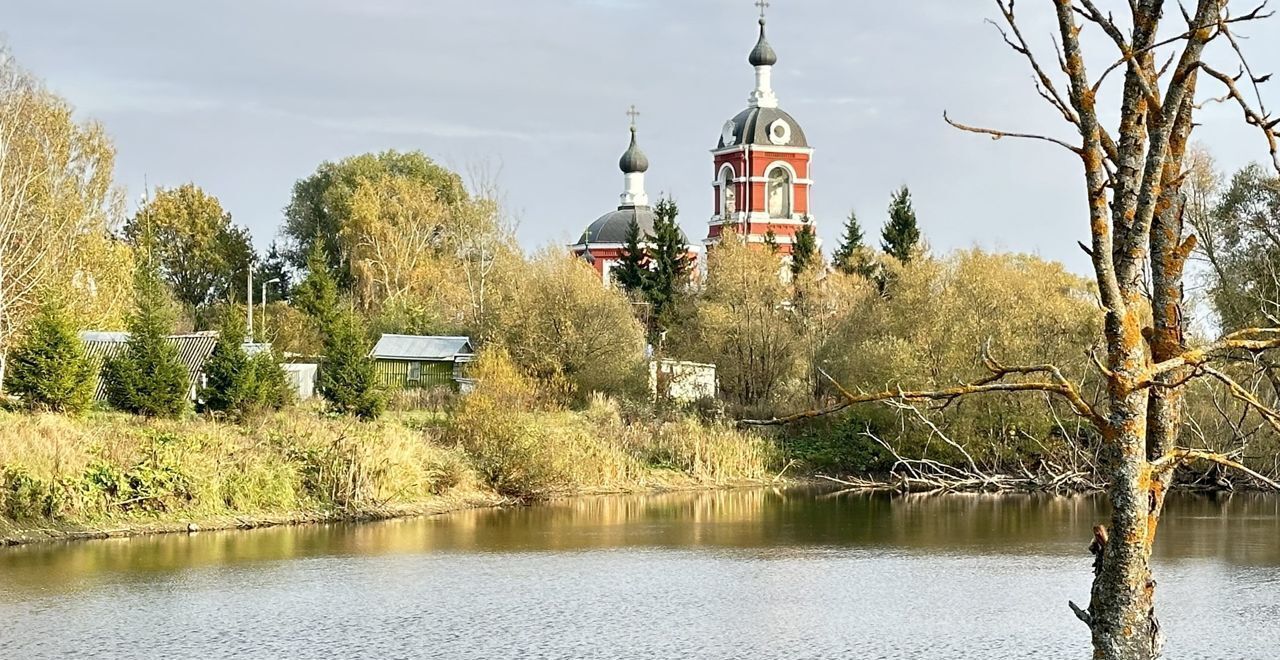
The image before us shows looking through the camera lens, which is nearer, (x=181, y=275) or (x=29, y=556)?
(x=29, y=556)

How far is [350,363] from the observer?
38.2 metres

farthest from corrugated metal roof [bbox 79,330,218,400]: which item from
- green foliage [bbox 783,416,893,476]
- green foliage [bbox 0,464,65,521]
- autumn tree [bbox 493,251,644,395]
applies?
green foliage [bbox 783,416,893,476]

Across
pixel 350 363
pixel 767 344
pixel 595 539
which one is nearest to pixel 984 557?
pixel 595 539

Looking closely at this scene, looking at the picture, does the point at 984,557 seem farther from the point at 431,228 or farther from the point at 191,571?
the point at 431,228

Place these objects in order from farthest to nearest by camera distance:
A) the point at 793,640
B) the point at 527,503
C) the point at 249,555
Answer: the point at 527,503, the point at 249,555, the point at 793,640

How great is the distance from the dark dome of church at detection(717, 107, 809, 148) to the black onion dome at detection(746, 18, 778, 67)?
2574 mm

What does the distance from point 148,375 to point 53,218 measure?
39.4 feet

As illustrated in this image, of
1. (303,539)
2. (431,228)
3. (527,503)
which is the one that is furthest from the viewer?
(431,228)

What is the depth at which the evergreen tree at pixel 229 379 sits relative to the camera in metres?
35.2

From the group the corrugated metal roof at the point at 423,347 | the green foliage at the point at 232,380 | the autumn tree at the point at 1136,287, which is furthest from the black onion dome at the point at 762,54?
the autumn tree at the point at 1136,287

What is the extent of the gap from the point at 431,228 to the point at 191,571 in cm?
4655

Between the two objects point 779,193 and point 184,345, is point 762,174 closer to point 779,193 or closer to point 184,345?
point 779,193

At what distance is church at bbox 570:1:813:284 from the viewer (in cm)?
7556

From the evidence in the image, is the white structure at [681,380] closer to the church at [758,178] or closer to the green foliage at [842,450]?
the green foliage at [842,450]
